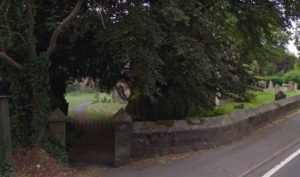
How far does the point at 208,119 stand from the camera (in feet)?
51.8

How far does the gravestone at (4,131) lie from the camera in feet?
34.3

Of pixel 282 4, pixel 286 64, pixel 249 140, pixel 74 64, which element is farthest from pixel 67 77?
pixel 286 64

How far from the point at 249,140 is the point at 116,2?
6.85 m

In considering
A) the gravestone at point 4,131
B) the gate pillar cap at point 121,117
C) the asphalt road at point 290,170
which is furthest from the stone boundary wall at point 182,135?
the gravestone at point 4,131

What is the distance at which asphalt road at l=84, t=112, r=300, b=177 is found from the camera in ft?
39.5

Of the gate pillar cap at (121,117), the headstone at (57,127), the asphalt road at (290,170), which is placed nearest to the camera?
the asphalt road at (290,170)

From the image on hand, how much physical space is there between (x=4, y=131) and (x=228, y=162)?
5.39m

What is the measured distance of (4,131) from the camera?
10.6 m

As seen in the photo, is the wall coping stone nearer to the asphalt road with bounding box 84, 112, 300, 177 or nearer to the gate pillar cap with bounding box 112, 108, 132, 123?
the gate pillar cap with bounding box 112, 108, 132, 123

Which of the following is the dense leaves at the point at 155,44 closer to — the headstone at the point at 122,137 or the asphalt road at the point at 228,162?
the headstone at the point at 122,137

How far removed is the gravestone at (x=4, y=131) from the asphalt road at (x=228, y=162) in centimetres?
246

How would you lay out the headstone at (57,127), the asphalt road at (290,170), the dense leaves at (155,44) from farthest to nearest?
the headstone at (57,127) < the dense leaves at (155,44) < the asphalt road at (290,170)

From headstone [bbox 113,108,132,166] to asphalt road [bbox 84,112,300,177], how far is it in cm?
32

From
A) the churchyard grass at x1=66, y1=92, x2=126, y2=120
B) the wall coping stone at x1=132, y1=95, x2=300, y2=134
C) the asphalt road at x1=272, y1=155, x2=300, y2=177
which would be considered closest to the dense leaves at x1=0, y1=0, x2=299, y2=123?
the wall coping stone at x1=132, y1=95, x2=300, y2=134
